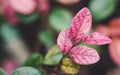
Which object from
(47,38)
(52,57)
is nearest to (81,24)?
(52,57)

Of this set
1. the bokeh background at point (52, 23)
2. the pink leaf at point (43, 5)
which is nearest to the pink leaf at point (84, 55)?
the bokeh background at point (52, 23)

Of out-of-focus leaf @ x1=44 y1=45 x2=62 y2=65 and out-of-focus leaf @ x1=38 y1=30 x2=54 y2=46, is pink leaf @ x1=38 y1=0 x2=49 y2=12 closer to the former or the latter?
out-of-focus leaf @ x1=38 y1=30 x2=54 y2=46

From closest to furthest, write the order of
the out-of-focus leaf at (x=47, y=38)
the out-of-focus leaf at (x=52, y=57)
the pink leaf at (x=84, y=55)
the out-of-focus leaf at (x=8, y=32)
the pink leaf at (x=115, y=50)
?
the pink leaf at (x=84, y=55), the out-of-focus leaf at (x=52, y=57), the pink leaf at (x=115, y=50), the out-of-focus leaf at (x=47, y=38), the out-of-focus leaf at (x=8, y=32)

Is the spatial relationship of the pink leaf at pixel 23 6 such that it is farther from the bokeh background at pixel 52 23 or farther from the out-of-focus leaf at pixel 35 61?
the out-of-focus leaf at pixel 35 61

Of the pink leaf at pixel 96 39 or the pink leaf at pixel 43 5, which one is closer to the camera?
→ the pink leaf at pixel 96 39

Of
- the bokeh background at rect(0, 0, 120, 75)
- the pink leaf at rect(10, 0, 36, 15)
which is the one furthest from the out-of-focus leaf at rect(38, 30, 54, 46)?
the pink leaf at rect(10, 0, 36, 15)

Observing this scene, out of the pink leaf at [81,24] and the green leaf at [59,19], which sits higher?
the pink leaf at [81,24]

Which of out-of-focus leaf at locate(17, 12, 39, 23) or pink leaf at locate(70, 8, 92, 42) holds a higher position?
pink leaf at locate(70, 8, 92, 42)
